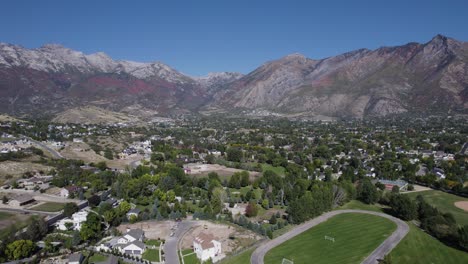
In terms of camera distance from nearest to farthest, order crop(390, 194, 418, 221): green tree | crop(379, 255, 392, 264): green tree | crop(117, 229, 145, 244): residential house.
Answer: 1. crop(379, 255, 392, 264): green tree
2. crop(117, 229, 145, 244): residential house
3. crop(390, 194, 418, 221): green tree

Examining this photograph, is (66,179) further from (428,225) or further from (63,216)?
(428,225)

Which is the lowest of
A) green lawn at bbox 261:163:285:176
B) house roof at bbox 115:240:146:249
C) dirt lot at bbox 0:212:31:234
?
house roof at bbox 115:240:146:249

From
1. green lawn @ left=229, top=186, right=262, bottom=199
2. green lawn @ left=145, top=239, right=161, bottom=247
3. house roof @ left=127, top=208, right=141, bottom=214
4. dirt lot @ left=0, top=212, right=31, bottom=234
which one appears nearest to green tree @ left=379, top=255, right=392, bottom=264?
green lawn @ left=145, top=239, right=161, bottom=247

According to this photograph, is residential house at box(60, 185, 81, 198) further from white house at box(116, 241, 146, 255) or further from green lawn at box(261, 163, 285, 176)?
green lawn at box(261, 163, 285, 176)

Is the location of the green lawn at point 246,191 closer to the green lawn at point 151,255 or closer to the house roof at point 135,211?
the house roof at point 135,211

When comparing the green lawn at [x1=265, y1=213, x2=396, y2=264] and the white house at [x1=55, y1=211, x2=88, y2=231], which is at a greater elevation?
the white house at [x1=55, y1=211, x2=88, y2=231]

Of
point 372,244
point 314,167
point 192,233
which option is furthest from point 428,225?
point 314,167

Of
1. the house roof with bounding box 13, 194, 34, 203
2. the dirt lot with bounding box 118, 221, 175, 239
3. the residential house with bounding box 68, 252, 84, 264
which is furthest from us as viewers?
the house roof with bounding box 13, 194, 34, 203
